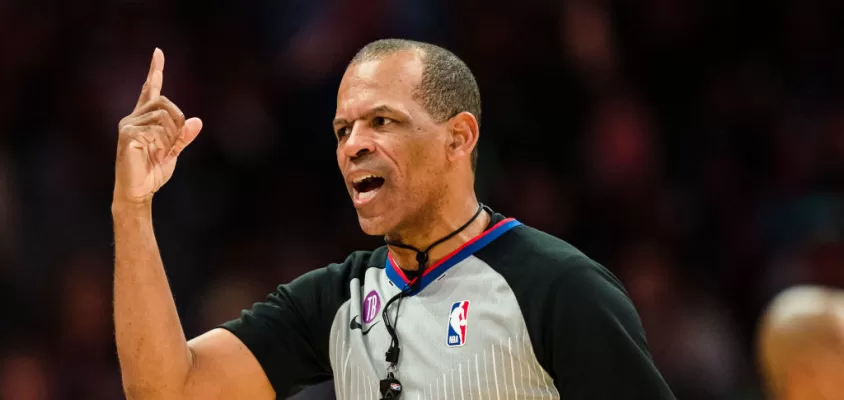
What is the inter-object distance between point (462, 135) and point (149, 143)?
2.84 ft

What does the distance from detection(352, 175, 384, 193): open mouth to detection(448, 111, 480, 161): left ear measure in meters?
0.22

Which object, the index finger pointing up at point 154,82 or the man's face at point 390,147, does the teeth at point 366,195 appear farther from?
the index finger pointing up at point 154,82

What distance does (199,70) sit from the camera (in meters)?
7.19

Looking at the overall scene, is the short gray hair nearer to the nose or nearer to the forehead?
the forehead

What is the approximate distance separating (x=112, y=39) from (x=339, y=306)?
14.3ft

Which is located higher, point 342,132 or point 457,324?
point 342,132

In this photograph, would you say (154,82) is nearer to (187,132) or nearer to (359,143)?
(187,132)

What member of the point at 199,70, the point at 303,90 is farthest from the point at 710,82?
the point at 199,70

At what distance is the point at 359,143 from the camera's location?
10.5ft

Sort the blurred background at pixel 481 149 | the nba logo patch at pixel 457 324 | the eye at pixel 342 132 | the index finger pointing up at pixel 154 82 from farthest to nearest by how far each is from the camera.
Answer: the blurred background at pixel 481 149 < the eye at pixel 342 132 < the index finger pointing up at pixel 154 82 < the nba logo patch at pixel 457 324

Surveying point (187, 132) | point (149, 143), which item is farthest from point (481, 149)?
point (149, 143)

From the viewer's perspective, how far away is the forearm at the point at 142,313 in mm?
3061

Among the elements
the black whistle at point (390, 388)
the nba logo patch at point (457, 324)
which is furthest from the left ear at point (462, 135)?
the black whistle at point (390, 388)

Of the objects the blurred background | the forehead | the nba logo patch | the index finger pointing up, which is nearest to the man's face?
the forehead
